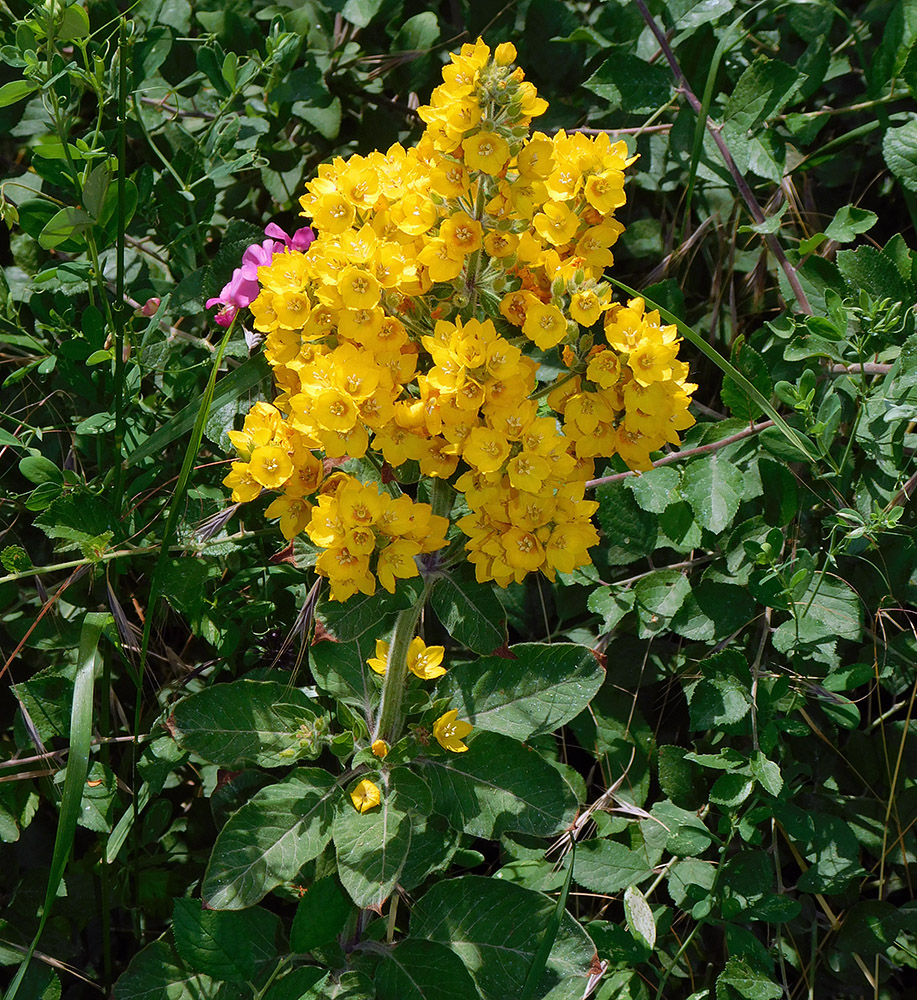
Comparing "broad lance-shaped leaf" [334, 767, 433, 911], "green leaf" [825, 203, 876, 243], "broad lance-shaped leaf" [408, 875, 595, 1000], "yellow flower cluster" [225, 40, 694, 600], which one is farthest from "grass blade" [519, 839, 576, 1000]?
A: "green leaf" [825, 203, 876, 243]

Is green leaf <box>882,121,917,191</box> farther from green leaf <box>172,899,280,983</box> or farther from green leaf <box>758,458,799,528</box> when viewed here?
green leaf <box>172,899,280,983</box>

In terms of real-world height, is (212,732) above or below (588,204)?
below

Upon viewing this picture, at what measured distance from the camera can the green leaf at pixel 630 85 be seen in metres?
2.15

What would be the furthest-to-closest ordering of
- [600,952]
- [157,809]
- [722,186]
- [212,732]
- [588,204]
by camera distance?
[722,186] → [157,809] → [600,952] → [212,732] → [588,204]

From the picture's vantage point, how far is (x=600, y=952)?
188cm

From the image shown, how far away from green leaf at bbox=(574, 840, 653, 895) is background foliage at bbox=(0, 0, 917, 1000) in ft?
0.04

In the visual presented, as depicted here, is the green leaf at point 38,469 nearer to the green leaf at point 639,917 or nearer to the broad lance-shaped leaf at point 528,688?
the broad lance-shaped leaf at point 528,688

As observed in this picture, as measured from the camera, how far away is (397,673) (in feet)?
5.77

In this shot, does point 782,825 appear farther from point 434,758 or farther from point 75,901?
point 75,901

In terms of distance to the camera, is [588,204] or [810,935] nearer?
[588,204]

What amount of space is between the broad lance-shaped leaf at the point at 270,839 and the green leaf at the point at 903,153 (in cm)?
178

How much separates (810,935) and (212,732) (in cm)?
135

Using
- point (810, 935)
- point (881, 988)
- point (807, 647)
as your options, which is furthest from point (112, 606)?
point (881, 988)

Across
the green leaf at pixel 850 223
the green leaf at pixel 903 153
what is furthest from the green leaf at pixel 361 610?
the green leaf at pixel 903 153
